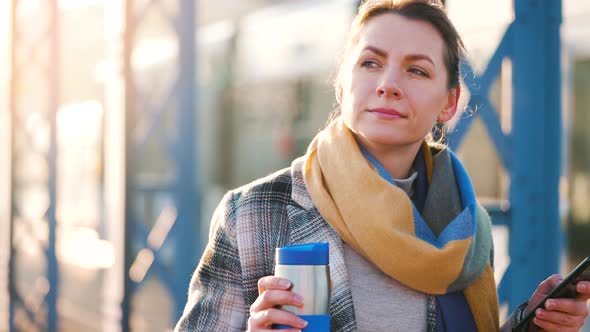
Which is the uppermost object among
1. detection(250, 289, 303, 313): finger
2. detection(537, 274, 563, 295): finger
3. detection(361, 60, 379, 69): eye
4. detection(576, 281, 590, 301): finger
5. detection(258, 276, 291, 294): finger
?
detection(361, 60, 379, 69): eye

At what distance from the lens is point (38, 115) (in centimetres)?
682

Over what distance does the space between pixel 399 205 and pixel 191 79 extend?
250cm

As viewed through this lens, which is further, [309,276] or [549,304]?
[549,304]

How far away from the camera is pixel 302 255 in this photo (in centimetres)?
134

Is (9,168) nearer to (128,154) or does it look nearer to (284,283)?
(128,154)

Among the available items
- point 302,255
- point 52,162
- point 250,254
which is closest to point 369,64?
point 250,254

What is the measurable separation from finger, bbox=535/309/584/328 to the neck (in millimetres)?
483

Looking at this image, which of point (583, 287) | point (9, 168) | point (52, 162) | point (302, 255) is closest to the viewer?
point (302, 255)

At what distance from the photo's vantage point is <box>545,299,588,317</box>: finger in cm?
177

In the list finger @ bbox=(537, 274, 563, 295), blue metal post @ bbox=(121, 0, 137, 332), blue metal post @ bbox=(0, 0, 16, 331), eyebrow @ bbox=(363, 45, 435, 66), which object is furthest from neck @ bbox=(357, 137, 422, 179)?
blue metal post @ bbox=(0, 0, 16, 331)

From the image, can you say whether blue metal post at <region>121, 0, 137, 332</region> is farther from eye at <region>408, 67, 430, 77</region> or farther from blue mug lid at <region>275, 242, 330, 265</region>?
blue mug lid at <region>275, 242, 330, 265</region>

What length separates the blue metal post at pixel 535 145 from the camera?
305 centimetres

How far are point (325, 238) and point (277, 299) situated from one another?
1.45ft

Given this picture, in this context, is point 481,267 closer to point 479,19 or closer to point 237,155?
point 479,19
